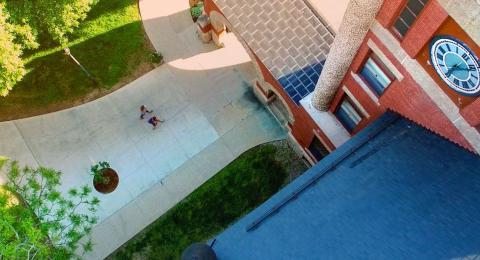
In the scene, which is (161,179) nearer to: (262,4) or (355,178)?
(262,4)

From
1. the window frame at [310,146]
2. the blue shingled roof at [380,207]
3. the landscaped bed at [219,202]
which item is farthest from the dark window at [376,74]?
the landscaped bed at [219,202]

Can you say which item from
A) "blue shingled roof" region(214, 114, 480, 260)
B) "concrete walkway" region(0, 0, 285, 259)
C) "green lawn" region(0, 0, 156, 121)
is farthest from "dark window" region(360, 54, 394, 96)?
"green lawn" region(0, 0, 156, 121)

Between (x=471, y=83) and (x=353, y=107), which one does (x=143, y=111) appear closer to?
(x=353, y=107)

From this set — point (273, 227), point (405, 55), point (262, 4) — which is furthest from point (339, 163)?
point (262, 4)

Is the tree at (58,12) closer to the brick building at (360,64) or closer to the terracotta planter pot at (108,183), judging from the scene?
the brick building at (360,64)

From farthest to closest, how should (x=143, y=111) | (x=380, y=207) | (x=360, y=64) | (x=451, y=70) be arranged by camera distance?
(x=143, y=111), (x=360, y=64), (x=380, y=207), (x=451, y=70)

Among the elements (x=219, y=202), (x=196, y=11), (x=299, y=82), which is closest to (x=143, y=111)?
(x=219, y=202)

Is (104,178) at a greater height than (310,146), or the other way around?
(104,178)
